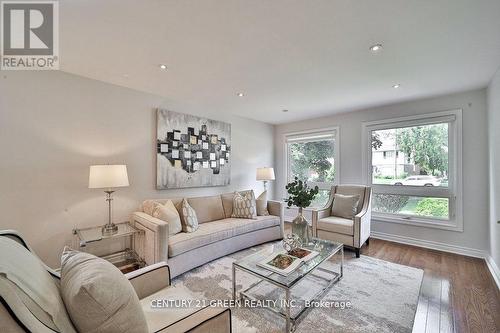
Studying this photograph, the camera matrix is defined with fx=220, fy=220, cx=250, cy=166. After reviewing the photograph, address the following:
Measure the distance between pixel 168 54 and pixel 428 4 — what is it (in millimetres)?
2104

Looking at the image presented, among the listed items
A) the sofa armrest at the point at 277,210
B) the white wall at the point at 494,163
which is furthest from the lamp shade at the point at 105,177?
the white wall at the point at 494,163

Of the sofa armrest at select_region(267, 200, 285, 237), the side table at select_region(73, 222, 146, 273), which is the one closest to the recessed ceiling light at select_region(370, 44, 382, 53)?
the sofa armrest at select_region(267, 200, 285, 237)

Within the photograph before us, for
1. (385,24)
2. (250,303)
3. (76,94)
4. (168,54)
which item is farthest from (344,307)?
(76,94)

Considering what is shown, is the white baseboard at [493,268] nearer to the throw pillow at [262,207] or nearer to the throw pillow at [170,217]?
the throw pillow at [262,207]

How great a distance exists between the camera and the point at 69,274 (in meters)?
0.94

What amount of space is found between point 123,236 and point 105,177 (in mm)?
802

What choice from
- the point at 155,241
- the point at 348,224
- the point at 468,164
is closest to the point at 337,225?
the point at 348,224

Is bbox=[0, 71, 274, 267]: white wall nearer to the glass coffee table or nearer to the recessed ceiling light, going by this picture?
the glass coffee table

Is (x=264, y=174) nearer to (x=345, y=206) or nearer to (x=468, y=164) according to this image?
(x=345, y=206)

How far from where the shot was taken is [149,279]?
1.46 m

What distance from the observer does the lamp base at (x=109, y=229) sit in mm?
2465

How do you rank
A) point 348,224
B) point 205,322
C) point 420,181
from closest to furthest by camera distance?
point 205,322
point 348,224
point 420,181

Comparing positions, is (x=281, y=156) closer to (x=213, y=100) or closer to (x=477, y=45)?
(x=213, y=100)

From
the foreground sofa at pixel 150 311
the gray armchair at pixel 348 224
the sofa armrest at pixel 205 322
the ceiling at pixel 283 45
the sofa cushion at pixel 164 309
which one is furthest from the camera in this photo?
the gray armchair at pixel 348 224
